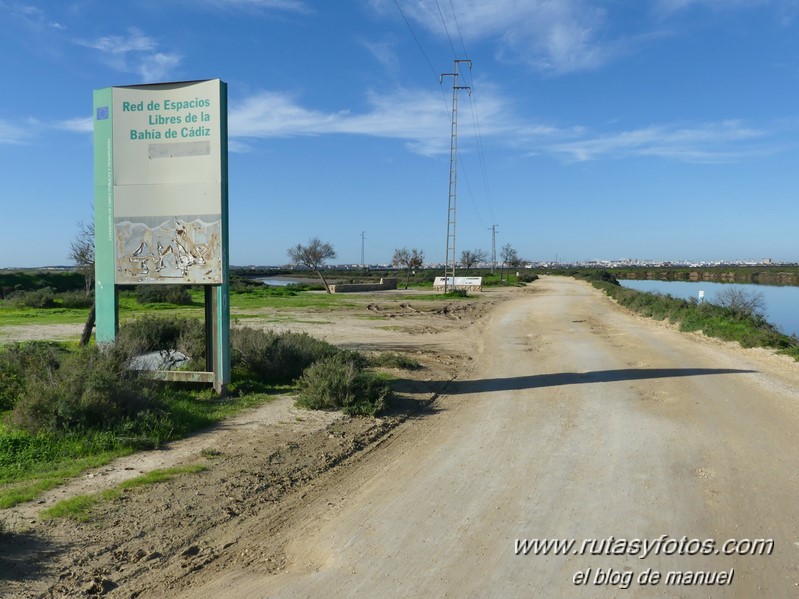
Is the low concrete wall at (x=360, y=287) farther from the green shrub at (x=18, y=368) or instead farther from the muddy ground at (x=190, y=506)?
the muddy ground at (x=190, y=506)

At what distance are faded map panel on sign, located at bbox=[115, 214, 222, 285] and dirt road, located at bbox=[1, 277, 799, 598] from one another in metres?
3.79

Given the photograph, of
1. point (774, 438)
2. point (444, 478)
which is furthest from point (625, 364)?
point (444, 478)

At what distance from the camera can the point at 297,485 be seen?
6.84 metres

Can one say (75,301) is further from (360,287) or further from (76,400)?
(76,400)

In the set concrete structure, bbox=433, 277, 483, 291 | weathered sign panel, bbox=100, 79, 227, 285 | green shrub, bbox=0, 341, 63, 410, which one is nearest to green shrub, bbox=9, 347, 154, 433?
green shrub, bbox=0, 341, 63, 410

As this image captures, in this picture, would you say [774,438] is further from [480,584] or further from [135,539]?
[135,539]

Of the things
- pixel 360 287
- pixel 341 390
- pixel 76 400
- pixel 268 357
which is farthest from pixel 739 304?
pixel 360 287

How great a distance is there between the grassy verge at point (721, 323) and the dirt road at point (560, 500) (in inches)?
256

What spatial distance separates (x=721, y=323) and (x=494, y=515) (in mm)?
19962

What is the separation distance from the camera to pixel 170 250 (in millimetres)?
10945

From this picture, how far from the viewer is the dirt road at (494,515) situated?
4.60 meters

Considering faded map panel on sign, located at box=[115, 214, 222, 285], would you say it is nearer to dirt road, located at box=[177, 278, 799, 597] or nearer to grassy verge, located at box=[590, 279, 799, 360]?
dirt road, located at box=[177, 278, 799, 597]

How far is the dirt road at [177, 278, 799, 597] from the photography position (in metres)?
4.61

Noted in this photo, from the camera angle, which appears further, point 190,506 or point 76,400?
point 76,400
